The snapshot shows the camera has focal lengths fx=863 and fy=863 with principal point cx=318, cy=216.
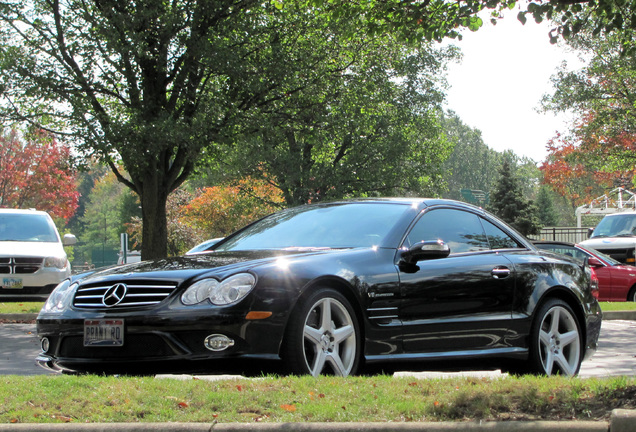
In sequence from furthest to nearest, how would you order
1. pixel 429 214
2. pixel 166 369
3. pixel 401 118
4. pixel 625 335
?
pixel 401 118 → pixel 625 335 → pixel 429 214 → pixel 166 369

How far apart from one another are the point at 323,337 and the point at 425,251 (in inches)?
41.4

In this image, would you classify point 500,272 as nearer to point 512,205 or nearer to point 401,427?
point 401,427

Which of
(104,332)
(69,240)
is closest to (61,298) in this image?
(104,332)

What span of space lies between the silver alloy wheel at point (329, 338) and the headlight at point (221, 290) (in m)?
0.46

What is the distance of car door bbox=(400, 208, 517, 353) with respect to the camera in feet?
20.6

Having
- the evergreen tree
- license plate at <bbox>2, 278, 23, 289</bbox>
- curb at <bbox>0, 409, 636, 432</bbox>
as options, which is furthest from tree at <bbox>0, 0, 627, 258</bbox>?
the evergreen tree

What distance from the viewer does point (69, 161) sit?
70.2 feet

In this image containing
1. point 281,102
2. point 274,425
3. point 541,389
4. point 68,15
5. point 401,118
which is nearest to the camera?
point 274,425

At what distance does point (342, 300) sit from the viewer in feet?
19.1

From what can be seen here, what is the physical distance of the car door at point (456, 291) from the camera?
6.29 m

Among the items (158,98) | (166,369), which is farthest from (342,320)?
(158,98)

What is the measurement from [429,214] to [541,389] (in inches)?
87.5

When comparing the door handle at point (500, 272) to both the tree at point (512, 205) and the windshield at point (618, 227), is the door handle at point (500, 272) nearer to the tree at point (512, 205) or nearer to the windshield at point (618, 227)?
the windshield at point (618, 227)

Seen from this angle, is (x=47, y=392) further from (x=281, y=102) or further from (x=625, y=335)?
(x=281, y=102)
